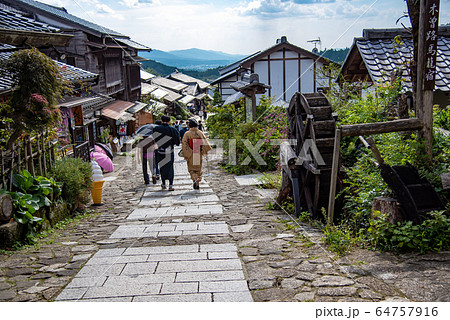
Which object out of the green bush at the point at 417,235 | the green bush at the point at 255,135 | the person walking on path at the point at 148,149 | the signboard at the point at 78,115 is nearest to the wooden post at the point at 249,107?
the green bush at the point at 255,135

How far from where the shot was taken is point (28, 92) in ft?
23.7

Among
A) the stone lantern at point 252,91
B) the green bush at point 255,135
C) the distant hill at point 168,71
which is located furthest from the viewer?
the distant hill at point 168,71

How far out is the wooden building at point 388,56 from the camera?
11180 mm

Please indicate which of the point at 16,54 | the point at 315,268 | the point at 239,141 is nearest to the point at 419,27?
the point at 315,268

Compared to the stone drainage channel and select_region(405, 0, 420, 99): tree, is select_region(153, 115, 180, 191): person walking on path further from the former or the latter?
select_region(405, 0, 420, 99): tree

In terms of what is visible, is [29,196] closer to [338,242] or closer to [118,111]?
[338,242]

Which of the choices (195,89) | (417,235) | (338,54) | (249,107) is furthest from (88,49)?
(195,89)

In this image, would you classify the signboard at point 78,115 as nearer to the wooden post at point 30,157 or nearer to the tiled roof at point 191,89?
the wooden post at point 30,157

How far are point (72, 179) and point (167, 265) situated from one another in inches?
171

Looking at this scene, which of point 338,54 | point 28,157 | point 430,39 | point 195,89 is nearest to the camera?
point 430,39

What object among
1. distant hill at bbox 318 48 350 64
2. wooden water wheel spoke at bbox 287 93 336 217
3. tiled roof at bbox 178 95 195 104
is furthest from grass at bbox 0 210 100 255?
tiled roof at bbox 178 95 195 104

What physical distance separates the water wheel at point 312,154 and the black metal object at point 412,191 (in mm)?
2245

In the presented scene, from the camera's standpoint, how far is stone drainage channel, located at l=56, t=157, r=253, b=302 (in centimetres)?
441

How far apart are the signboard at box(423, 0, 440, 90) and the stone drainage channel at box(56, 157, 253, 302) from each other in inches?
158
